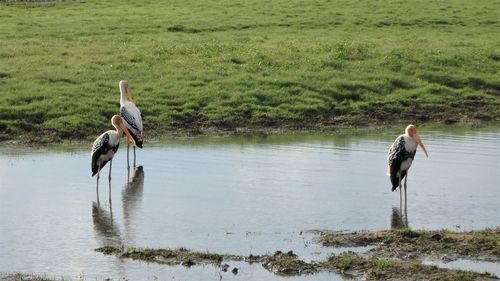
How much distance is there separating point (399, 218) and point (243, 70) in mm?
12696

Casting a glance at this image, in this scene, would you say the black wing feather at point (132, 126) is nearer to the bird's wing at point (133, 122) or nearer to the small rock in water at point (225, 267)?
the bird's wing at point (133, 122)

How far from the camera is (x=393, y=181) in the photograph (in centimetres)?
1609

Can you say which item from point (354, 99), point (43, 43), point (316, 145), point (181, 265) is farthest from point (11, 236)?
point (43, 43)

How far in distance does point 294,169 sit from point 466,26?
71.5ft

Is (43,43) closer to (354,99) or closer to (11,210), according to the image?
(354,99)

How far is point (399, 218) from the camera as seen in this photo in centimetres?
1502

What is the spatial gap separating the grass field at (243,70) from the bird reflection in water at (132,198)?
3.66 meters

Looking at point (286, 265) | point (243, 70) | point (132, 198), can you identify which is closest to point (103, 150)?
point (132, 198)

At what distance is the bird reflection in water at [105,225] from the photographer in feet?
45.0

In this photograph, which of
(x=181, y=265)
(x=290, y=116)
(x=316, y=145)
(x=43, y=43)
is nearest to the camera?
(x=181, y=265)

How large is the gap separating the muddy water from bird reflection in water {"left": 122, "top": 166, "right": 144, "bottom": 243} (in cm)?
2

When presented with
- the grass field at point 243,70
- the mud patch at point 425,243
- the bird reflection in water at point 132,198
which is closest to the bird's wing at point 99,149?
the bird reflection in water at point 132,198

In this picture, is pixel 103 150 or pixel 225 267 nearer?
pixel 225 267

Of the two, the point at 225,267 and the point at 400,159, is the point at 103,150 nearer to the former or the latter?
the point at 400,159
